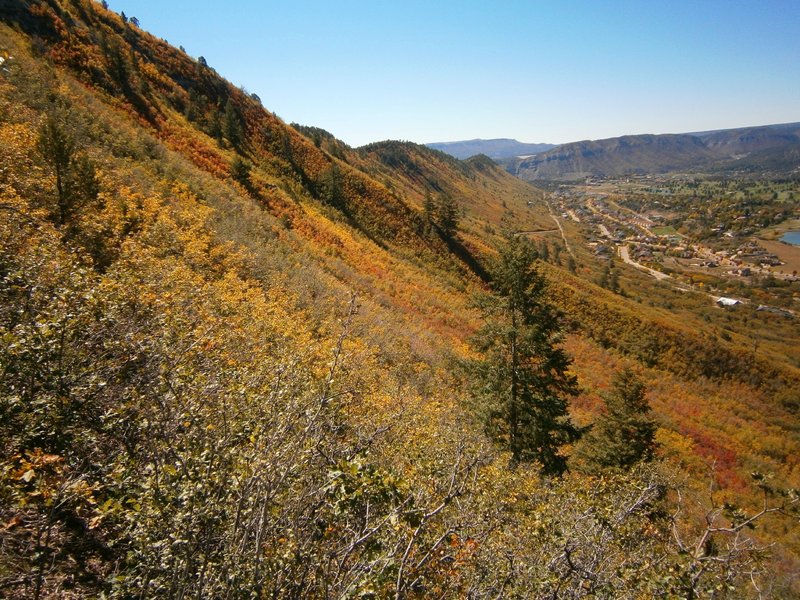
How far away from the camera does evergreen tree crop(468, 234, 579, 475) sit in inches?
458

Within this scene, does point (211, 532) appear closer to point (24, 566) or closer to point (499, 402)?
point (24, 566)

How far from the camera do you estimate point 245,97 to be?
48.8m

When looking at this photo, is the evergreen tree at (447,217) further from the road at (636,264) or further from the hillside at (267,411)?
the road at (636,264)

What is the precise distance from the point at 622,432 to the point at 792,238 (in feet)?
613

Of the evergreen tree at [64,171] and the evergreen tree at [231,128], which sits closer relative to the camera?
the evergreen tree at [64,171]

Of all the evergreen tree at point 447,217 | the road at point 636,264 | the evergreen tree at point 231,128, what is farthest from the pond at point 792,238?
the evergreen tree at point 231,128

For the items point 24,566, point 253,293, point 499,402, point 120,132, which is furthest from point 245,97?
point 24,566

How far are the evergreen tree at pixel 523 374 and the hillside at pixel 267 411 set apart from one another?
0.36ft

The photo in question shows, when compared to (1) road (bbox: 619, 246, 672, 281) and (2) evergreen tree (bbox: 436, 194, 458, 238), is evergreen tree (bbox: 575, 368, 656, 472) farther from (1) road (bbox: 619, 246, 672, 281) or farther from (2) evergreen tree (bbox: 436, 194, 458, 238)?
(1) road (bbox: 619, 246, 672, 281)

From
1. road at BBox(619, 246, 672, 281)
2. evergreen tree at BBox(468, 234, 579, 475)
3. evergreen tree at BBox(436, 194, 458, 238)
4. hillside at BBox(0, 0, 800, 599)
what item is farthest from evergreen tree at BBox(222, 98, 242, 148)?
road at BBox(619, 246, 672, 281)

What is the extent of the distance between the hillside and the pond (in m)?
143

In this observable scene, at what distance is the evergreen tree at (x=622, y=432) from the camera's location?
1297 cm

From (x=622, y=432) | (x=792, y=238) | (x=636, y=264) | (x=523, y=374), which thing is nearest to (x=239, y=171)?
(x=523, y=374)

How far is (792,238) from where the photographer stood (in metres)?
138
